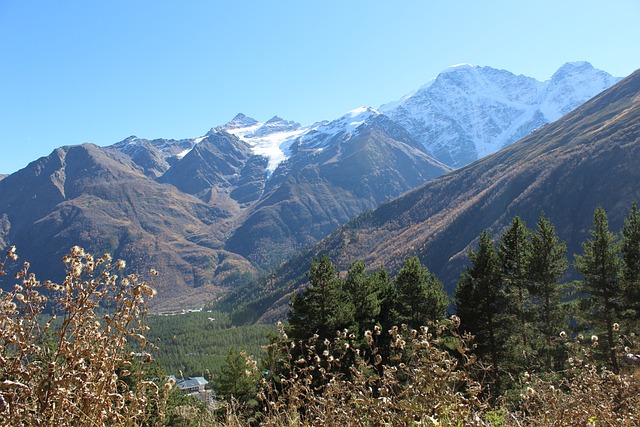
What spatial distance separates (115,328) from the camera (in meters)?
3.09

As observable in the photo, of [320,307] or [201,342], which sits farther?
[201,342]

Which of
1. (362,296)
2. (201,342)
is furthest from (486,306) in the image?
(201,342)

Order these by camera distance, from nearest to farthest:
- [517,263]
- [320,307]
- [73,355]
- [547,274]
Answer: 1. [73,355]
2. [320,307]
3. [547,274]
4. [517,263]

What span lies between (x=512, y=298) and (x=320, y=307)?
9.01 metres

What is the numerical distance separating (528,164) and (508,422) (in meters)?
213

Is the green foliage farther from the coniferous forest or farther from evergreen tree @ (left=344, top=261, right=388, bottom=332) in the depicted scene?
the coniferous forest

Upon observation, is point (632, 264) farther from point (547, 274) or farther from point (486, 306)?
point (486, 306)

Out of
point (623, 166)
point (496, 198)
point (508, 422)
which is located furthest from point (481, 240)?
point (496, 198)

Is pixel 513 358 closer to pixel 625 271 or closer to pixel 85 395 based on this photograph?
pixel 625 271

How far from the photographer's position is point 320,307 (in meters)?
21.1

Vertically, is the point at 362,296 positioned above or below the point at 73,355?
below

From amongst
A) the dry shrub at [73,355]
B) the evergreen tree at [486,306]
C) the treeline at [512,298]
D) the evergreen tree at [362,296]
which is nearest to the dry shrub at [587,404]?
the dry shrub at [73,355]

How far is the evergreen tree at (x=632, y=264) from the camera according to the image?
18391 millimetres

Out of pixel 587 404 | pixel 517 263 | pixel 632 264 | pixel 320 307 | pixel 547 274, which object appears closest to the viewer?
pixel 587 404
